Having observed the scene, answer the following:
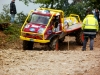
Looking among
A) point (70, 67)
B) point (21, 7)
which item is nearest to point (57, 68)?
point (70, 67)

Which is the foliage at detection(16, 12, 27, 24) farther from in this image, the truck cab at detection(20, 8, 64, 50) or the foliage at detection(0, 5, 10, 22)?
the truck cab at detection(20, 8, 64, 50)

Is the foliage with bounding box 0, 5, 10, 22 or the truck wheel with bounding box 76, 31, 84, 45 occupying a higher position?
the foliage with bounding box 0, 5, 10, 22

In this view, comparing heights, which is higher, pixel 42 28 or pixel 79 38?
pixel 42 28

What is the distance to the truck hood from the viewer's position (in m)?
16.1

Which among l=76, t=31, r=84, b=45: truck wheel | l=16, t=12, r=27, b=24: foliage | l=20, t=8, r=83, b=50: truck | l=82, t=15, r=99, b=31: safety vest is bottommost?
l=76, t=31, r=84, b=45: truck wheel

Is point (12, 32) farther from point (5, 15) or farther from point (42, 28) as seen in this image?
point (42, 28)

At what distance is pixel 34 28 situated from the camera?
638 inches

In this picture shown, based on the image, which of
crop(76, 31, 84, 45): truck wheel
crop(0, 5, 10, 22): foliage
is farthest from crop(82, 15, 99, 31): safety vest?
crop(0, 5, 10, 22): foliage

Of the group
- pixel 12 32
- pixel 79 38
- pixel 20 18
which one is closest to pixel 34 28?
pixel 79 38

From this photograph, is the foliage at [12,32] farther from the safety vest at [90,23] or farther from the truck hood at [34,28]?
the safety vest at [90,23]

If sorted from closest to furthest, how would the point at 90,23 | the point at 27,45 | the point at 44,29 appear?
the point at 90,23
the point at 44,29
the point at 27,45

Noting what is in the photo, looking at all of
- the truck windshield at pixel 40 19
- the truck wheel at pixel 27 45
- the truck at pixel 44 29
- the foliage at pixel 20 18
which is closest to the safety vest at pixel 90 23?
the truck at pixel 44 29

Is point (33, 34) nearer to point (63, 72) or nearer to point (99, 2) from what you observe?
point (63, 72)

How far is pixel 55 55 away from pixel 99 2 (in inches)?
613
